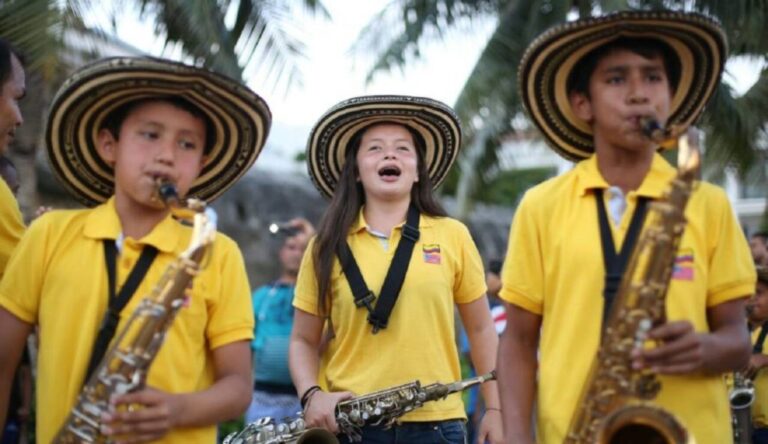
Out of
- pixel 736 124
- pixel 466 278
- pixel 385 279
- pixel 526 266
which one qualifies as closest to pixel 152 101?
pixel 526 266

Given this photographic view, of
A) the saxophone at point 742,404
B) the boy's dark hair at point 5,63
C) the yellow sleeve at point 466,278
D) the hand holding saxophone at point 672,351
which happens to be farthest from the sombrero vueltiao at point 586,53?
the saxophone at point 742,404

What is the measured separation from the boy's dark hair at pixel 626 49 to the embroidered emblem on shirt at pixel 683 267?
733mm

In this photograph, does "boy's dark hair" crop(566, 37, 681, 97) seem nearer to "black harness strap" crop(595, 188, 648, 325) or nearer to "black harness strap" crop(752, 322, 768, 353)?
"black harness strap" crop(595, 188, 648, 325)

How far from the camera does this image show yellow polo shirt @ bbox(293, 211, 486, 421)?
6281mm

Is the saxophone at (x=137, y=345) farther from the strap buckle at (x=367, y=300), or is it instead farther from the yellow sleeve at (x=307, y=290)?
the yellow sleeve at (x=307, y=290)

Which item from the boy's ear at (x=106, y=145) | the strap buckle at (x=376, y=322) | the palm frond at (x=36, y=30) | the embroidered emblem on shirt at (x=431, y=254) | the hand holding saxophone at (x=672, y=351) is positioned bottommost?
the hand holding saxophone at (x=672, y=351)

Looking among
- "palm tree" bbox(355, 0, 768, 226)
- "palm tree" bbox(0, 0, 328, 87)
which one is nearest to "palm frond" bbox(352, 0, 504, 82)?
"palm tree" bbox(355, 0, 768, 226)

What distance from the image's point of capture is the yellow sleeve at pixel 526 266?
4.59 metres

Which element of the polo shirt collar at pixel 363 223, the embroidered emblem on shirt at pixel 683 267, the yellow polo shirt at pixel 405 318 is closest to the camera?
the embroidered emblem on shirt at pixel 683 267

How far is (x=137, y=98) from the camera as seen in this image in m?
4.79

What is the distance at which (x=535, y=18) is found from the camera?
20.5 m

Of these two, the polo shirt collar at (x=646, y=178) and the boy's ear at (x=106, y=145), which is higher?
the boy's ear at (x=106, y=145)

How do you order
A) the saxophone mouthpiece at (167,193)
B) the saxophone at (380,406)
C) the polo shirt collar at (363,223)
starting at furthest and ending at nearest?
the polo shirt collar at (363,223), the saxophone at (380,406), the saxophone mouthpiece at (167,193)

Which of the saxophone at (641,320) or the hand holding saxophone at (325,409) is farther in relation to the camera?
the hand holding saxophone at (325,409)
